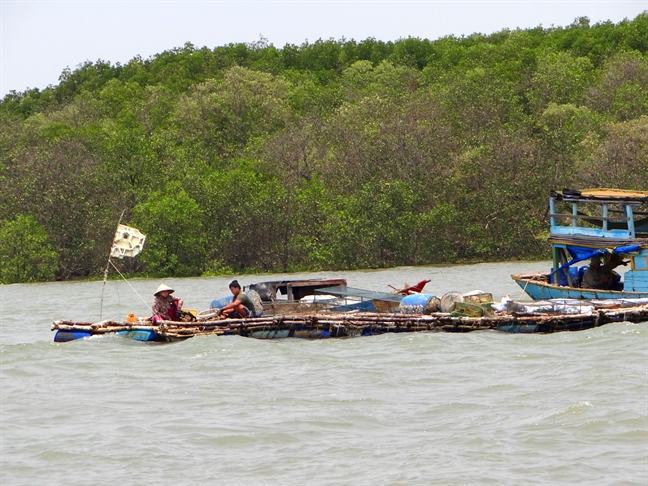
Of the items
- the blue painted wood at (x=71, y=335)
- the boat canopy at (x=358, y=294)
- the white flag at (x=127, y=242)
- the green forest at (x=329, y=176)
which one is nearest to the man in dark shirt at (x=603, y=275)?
the boat canopy at (x=358, y=294)

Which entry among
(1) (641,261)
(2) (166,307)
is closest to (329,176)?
(1) (641,261)

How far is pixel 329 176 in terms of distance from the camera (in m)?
64.1

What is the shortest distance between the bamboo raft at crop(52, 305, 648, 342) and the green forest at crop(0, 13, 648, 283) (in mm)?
33537

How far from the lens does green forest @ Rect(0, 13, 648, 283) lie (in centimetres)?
6000

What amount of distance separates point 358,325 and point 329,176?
1524 inches

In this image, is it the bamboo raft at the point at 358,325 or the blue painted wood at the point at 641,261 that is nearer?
the bamboo raft at the point at 358,325

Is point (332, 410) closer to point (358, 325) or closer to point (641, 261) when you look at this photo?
point (358, 325)

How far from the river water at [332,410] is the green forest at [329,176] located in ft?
111

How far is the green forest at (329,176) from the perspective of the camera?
60.0 m

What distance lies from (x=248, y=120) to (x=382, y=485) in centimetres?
6053

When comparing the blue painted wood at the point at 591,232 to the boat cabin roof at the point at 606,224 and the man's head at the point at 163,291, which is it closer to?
the boat cabin roof at the point at 606,224

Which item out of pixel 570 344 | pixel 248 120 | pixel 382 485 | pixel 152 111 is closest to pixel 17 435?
pixel 382 485

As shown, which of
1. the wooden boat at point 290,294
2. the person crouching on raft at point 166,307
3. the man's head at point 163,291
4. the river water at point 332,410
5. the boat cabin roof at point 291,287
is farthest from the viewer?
the boat cabin roof at point 291,287

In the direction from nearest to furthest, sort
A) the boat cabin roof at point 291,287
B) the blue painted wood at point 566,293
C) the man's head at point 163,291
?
1. the man's head at point 163,291
2. the boat cabin roof at point 291,287
3. the blue painted wood at point 566,293
